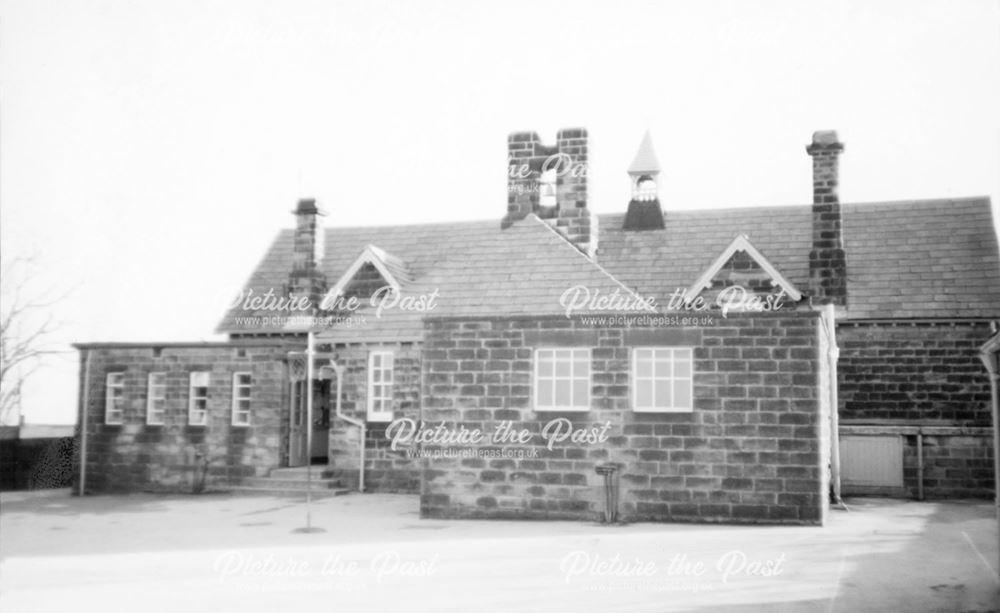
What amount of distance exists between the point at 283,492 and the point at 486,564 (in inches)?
401

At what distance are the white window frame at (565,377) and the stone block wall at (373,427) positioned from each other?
569 cm

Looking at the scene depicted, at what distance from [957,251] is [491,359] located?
1315 centimetres

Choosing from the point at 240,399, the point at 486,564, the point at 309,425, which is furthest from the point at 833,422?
the point at 240,399

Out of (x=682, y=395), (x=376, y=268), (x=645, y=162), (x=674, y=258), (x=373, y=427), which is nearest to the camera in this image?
(x=682, y=395)

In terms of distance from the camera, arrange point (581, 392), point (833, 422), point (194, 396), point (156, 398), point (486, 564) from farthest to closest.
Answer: point (156, 398) → point (194, 396) → point (833, 422) → point (581, 392) → point (486, 564)

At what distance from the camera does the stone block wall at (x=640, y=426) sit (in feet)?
49.6

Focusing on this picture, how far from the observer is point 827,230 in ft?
70.7

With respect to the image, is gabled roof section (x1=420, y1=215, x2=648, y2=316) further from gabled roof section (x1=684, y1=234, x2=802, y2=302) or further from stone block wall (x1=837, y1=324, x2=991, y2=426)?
stone block wall (x1=837, y1=324, x2=991, y2=426)

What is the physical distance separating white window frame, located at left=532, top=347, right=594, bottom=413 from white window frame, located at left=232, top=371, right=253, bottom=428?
871 centimetres

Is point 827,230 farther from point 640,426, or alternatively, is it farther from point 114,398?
point 114,398

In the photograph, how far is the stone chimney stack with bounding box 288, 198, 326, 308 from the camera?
82.4 feet

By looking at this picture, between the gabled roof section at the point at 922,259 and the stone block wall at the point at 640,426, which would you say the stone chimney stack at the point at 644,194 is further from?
the stone block wall at the point at 640,426

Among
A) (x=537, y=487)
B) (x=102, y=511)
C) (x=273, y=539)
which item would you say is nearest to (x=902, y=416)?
(x=537, y=487)

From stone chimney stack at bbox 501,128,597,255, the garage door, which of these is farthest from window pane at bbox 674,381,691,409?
the garage door
